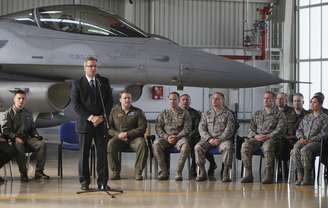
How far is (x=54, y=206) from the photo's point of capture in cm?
579

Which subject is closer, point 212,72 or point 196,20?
point 212,72

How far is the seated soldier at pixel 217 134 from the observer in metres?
7.70

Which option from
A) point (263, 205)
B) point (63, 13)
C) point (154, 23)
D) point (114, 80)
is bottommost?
point (263, 205)

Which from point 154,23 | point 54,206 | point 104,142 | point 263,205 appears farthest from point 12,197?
point 154,23

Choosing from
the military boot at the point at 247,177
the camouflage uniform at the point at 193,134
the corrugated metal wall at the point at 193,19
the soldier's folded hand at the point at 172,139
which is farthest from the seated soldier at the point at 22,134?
the corrugated metal wall at the point at 193,19

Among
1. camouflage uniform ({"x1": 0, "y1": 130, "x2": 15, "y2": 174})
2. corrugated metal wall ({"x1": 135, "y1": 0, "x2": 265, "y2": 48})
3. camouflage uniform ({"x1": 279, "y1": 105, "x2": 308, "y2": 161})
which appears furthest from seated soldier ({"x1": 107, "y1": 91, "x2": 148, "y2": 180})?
corrugated metal wall ({"x1": 135, "y1": 0, "x2": 265, "y2": 48})

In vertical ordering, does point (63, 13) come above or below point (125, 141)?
above

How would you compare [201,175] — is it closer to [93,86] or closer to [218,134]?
[218,134]

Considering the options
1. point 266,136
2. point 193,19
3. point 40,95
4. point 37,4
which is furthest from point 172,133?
point 193,19

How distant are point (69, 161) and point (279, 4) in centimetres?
1502

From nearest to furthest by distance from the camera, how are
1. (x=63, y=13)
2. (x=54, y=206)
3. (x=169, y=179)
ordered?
1. (x=54, y=206)
2. (x=169, y=179)
3. (x=63, y=13)

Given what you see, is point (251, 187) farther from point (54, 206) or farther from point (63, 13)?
point (63, 13)

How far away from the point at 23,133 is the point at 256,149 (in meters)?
3.06

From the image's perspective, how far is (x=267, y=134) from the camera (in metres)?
7.82
